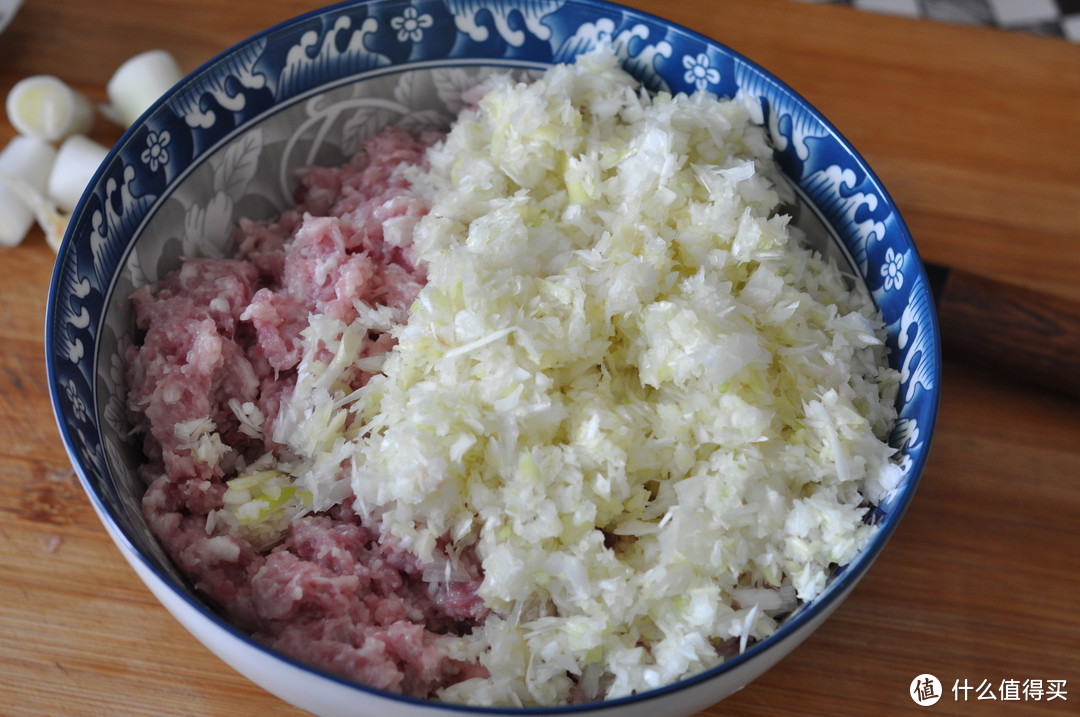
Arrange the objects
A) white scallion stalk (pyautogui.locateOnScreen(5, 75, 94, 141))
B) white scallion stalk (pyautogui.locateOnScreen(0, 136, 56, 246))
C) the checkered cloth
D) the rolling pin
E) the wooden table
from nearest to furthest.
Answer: the wooden table < the rolling pin < white scallion stalk (pyautogui.locateOnScreen(0, 136, 56, 246)) < white scallion stalk (pyautogui.locateOnScreen(5, 75, 94, 141)) < the checkered cloth

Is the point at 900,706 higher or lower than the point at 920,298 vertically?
lower

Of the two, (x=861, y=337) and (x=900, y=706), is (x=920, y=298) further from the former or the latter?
(x=900, y=706)

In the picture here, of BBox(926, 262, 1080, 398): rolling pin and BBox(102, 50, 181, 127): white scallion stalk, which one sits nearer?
BBox(926, 262, 1080, 398): rolling pin

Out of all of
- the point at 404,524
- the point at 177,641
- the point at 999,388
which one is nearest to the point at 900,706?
the point at 999,388

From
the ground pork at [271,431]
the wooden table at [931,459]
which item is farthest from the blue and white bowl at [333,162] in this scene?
the wooden table at [931,459]

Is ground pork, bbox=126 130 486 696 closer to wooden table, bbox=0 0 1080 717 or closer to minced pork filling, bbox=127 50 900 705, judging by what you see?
minced pork filling, bbox=127 50 900 705

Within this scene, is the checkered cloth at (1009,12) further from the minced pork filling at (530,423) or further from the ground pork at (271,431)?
the ground pork at (271,431)

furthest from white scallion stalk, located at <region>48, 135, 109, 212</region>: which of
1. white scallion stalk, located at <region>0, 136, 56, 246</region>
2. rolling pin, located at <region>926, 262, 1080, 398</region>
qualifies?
rolling pin, located at <region>926, 262, 1080, 398</region>
